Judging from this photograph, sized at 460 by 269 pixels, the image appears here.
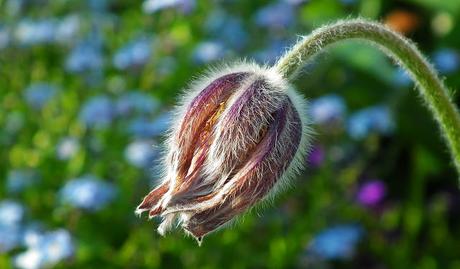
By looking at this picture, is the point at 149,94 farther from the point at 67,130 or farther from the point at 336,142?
the point at 336,142

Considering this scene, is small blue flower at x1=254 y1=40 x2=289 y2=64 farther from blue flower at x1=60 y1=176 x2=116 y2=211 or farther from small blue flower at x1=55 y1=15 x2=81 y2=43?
blue flower at x1=60 y1=176 x2=116 y2=211

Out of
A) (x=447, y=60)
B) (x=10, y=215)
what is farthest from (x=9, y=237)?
(x=447, y=60)

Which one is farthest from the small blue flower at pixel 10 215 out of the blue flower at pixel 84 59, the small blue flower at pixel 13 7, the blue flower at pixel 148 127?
the small blue flower at pixel 13 7

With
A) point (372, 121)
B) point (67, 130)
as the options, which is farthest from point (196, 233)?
point (67, 130)

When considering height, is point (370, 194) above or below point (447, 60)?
below

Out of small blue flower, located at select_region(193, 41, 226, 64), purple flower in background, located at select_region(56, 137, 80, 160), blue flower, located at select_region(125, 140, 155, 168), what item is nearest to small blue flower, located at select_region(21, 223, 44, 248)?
purple flower in background, located at select_region(56, 137, 80, 160)

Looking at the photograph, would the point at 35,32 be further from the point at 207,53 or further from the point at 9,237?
the point at 9,237

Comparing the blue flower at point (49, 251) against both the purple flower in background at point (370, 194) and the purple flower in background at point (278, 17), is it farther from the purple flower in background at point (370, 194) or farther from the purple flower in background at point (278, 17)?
the purple flower in background at point (278, 17)
